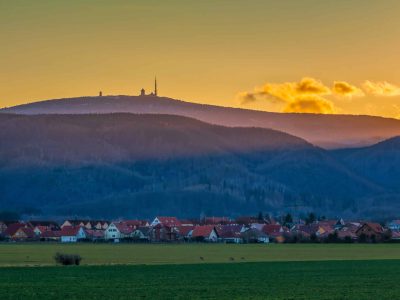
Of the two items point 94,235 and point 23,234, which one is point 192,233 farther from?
point 23,234

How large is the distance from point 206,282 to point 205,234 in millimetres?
99745

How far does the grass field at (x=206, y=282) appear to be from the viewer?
136 feet

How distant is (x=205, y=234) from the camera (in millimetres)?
148625

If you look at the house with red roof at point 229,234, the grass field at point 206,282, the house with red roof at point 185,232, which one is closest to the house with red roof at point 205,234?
the house with red roof at point 229,234

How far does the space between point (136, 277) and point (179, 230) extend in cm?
10601

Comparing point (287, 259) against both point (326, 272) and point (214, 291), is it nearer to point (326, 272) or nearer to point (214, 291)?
point (326, 272)

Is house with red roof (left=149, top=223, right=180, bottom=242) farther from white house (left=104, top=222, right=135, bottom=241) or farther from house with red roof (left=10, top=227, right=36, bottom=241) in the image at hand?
house with red roof (left=10, top=227, right=36, bottom=241)

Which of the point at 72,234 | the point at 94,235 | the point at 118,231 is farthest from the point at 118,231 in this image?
the point at 72,234

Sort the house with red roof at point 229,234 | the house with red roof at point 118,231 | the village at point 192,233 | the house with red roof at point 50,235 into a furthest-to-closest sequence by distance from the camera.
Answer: the house with red roof at point 118,231 → the house with red roof at point 50,235 → the house with red roof at point 229,234 → the village at point 192,233

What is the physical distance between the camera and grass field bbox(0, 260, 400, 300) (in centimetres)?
4144

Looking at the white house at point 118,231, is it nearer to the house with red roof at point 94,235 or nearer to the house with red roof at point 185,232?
the house with red roof at point 94,235

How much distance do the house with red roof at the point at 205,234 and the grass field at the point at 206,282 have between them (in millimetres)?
78753

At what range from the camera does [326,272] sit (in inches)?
2290

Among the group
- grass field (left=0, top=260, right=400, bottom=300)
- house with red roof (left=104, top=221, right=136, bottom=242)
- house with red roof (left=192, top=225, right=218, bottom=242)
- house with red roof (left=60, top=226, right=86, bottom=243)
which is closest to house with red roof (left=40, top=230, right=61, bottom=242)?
house with red roof (left=60, top=226, right=86, bottom=243)
